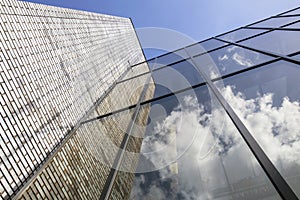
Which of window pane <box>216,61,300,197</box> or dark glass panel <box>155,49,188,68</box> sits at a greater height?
dark glass panel <box>155,49,188,68</box>

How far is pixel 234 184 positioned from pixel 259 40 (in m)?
8.61

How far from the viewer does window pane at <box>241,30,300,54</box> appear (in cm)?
890

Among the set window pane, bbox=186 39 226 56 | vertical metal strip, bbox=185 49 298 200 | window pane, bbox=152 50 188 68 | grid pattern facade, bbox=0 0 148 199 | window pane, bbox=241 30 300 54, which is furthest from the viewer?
grid pattern facade, bbox=0 0 148 199

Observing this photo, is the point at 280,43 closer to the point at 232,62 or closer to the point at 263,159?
the point at 232,62

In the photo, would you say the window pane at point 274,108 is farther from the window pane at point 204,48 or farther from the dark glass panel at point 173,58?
the dark glass panel at point 173,58

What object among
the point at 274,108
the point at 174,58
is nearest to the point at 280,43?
the point at 274,108

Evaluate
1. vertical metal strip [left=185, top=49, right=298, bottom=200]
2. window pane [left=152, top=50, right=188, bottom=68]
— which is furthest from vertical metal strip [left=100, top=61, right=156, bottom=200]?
window pane [left=152, top=50, right=188, bottom=68]

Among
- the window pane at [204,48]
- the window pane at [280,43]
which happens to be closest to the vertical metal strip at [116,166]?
the window pane at [280,43]

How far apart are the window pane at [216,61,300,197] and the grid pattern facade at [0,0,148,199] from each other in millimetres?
5332

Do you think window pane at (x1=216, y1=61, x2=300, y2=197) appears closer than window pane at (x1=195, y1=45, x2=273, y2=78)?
Yes

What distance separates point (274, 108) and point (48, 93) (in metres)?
A: 43.4

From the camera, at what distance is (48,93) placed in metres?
45.8

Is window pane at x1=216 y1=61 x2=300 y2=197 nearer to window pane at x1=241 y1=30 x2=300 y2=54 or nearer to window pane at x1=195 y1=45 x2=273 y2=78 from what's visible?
window pane at x1=195 y1=45 x2=273 y2=78

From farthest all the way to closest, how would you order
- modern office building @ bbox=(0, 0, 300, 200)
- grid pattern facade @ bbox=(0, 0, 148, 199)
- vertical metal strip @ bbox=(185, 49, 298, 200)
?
grid pattern facade @ bbox=(0, 0, 148, 199)
modern office building @ bbox=(0, 0, 300, 200)
vertical metal strip @ bbox=(185, 49, 298, 200)
